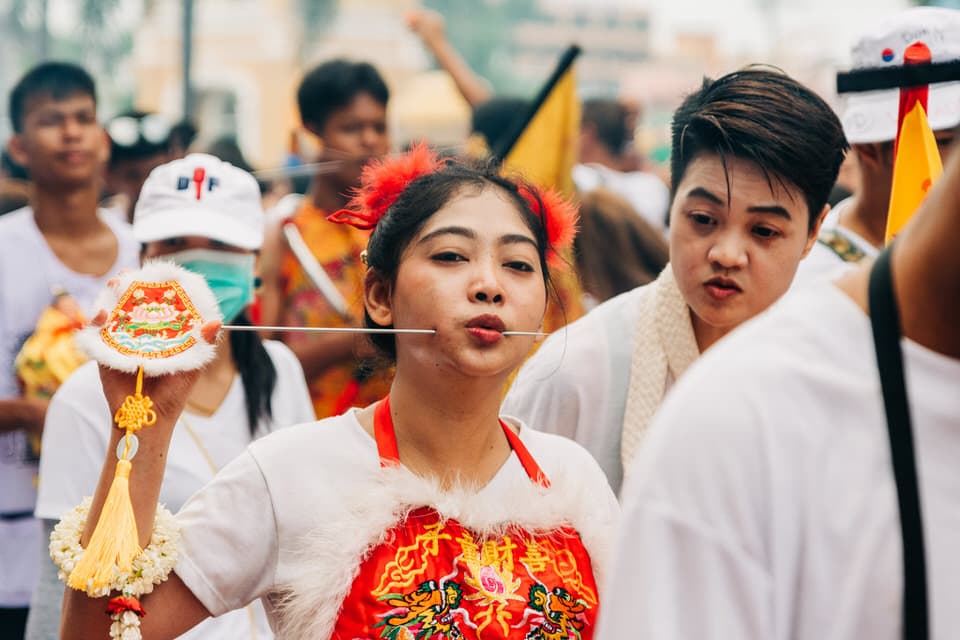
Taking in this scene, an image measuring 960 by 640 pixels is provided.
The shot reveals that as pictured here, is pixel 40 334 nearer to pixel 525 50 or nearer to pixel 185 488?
pixel 185 488

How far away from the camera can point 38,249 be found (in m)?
5.00

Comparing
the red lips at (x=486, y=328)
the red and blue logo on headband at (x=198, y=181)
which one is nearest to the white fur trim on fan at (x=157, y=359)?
the red lips at (x=486, y=328)

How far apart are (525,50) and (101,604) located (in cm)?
9179

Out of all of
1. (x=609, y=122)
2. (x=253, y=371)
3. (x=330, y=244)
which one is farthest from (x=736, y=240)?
(x=609, y=122)

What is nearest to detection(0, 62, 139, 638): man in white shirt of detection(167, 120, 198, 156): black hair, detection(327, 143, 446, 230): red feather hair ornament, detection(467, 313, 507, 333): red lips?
detection(167, 120, 198, 156): black hair

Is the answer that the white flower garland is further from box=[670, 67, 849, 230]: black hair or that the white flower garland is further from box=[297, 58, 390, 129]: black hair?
box=[297, 58, 390, 129]: black hair

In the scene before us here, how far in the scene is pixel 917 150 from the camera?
333 cm

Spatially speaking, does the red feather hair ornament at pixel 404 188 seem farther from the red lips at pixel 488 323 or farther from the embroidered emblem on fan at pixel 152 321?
the embroidered emblem on fan at pixel 152 321

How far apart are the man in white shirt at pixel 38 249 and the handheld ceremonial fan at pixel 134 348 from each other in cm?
198

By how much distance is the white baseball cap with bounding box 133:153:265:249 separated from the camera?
13.4 ft

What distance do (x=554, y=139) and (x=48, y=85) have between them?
213 centimetres

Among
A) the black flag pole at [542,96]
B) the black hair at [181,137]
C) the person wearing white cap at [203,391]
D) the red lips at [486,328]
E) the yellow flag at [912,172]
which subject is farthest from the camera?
the black hair at [181,137]

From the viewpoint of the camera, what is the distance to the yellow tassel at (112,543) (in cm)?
244

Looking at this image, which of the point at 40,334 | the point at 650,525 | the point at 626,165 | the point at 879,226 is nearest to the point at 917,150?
the point at 879,226
